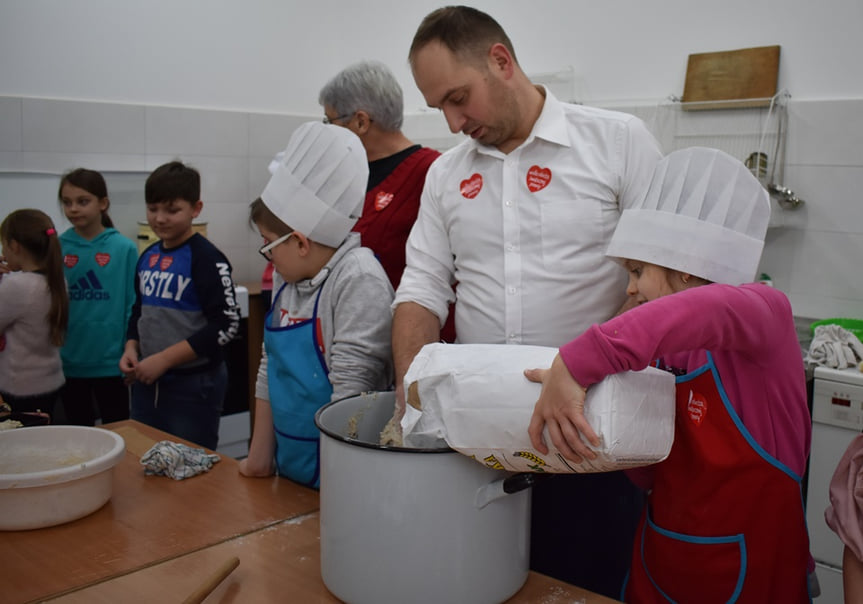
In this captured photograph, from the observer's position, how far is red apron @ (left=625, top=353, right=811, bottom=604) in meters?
1.04

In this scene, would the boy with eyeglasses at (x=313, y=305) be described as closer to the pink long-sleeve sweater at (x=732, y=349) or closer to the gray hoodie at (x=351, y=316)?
the gray hoodie at (x=351, y=316)

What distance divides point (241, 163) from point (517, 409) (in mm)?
3156

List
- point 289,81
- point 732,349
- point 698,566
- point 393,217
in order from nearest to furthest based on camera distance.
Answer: point 732,349 < point 698,566 < point 393,217 < point 289,81

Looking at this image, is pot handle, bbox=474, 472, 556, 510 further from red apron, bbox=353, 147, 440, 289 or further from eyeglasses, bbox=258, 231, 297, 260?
red apron, bbox=353, 147, 440, 289

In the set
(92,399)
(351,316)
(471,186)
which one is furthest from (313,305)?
(92,399)

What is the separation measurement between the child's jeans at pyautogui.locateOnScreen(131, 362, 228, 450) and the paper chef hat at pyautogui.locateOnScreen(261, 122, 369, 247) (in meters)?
0.96

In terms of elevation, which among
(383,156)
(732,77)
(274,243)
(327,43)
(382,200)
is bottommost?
(274,243)

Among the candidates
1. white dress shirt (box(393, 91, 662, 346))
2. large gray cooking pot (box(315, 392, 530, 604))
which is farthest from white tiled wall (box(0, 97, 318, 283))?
large gray cooking pot (box(315, 392, 530, 604))

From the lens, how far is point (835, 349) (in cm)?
217

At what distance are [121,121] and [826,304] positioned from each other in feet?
9.44

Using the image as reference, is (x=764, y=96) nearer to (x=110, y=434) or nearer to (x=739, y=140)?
(x=739, y=140)

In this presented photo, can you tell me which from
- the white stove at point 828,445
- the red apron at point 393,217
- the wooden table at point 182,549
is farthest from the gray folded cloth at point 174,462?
the white stove at point 828,445

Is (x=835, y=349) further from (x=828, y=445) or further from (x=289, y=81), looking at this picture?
(x=289, y=81)

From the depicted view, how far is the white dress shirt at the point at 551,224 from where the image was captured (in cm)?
138
